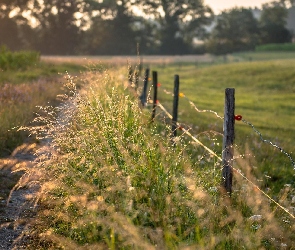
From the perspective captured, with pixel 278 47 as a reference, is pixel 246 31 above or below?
above

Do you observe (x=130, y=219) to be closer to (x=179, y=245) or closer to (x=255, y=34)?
(x=179, y=245)

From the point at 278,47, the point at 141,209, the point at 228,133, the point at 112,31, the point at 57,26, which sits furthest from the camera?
the point at 112,31

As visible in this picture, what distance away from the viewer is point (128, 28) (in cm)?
7500

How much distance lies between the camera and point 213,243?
4570 mm

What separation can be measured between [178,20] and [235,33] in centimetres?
916

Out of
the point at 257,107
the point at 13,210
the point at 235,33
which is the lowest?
the point at 257,107

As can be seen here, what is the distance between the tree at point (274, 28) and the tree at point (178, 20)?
8882mm

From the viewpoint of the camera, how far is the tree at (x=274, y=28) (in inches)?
2960

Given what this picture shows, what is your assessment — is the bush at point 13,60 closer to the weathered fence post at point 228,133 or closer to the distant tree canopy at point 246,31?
the weathered fence post at point 228,133

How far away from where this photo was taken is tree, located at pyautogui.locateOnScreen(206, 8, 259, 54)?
244 feet

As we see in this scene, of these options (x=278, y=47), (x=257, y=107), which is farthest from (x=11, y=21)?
(x=257, y=107)

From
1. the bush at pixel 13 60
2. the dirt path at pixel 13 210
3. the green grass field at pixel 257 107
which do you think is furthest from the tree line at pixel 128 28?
the dirt path at pixel 13 210

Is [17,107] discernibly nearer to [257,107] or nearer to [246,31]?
[257,107]

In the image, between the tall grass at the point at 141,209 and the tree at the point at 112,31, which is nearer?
the tall grass at the point at 141,209
